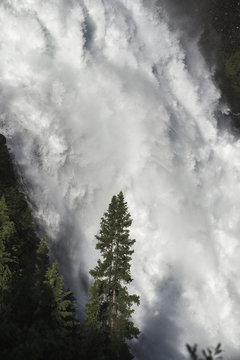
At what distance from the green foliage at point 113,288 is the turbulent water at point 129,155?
19030 mm

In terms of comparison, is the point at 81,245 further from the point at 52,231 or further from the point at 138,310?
the point at 138,310

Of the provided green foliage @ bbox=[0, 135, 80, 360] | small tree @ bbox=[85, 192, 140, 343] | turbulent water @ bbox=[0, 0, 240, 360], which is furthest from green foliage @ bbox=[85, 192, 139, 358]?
turbulent water @ bbox=[0, 0, 240, 360]

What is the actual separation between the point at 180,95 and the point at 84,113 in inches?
650

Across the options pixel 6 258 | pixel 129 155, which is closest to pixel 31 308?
pixel 6 258

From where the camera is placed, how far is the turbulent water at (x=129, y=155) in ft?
142

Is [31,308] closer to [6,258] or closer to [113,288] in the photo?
[6,258]

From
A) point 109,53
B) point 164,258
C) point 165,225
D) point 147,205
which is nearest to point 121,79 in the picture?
point 109,53

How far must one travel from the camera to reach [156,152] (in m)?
49.7

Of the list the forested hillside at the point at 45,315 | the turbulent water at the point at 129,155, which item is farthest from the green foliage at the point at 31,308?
the turbulent water at the point at 129,155

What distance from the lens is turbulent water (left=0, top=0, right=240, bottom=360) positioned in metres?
43.3

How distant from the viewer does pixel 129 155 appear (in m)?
49.1

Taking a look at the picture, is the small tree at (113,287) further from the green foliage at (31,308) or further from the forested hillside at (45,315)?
the green foliage at (31,308)

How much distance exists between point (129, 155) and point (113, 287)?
29829 millimetres

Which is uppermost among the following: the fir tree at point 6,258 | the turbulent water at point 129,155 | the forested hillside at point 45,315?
the turbulent water at point 129,155
